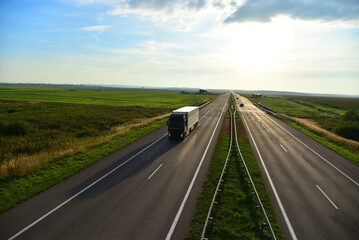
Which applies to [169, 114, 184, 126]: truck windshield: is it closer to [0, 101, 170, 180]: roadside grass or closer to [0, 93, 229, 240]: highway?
[0, 93, 229, 240]: highway

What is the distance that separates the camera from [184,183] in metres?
13.6

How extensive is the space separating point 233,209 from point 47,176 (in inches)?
521

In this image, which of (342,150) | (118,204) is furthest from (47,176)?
(342,150)

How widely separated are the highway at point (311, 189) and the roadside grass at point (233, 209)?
749 millimetres

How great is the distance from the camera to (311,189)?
13242 mm

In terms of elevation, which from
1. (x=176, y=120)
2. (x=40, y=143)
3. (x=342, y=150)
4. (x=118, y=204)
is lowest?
(x=118, y=204)

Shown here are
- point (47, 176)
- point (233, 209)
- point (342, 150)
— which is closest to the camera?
point (233, 209)

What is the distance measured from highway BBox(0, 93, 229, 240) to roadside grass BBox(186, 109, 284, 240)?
0.60m

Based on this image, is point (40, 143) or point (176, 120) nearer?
point (40, 143)

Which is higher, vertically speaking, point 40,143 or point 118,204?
point 40,143

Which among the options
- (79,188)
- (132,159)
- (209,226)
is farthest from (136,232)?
(132,159)

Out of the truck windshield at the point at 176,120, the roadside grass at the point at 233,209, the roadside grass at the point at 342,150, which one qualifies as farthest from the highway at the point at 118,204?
the roadside grass at the point at 342,150

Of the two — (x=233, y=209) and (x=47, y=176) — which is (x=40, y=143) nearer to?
(x=47, y=176)

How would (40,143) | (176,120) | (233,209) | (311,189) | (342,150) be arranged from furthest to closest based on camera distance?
(176,120), (40,143), (342,150), (311,189), (233,209)
